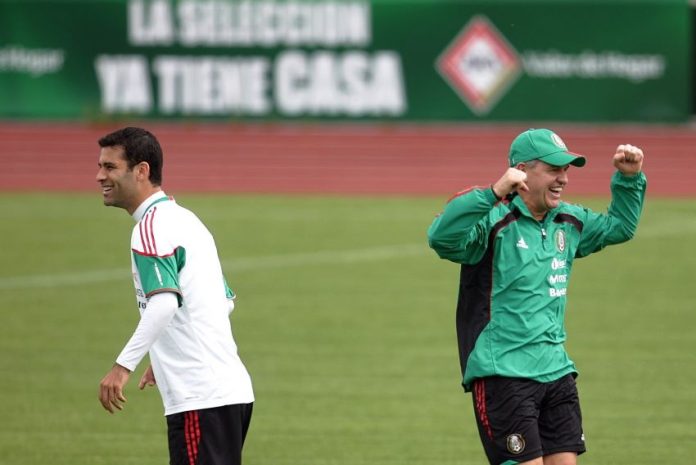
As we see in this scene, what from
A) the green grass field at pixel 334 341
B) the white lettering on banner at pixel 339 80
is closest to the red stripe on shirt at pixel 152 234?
the green grass field at pixel 334 341

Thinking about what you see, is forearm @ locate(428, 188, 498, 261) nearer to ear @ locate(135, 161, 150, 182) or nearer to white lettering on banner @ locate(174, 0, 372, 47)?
ear @ locate(135, 161, 150, 182)

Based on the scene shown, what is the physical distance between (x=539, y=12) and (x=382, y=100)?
374cm

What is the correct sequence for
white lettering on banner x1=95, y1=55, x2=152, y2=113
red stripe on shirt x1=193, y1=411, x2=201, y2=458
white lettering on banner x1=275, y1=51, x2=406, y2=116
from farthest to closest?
white lettering on banner x1=95, y1=55, x2=152, y2=113 < white lettering on banner x1=275, y1=51, x2=406, y2=116 < red stripe on shirt x1=193, y1=411, x2=201, y2=458

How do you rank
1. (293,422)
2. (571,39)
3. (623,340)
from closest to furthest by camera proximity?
1. (293,422)
2. (623,340)
3. (571,39)

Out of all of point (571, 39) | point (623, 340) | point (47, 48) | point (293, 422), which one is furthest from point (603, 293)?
point (47, 48)

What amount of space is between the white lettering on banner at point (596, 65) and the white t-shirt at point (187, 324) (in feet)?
78.7

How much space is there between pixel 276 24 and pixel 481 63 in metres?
4.38

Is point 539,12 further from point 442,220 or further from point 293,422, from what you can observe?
point 442,220

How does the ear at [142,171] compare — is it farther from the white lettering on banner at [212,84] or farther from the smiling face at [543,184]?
the white lettering on banner at [212,84]

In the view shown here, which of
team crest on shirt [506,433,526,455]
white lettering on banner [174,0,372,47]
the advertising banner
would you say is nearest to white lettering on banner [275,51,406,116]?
the advertising banner

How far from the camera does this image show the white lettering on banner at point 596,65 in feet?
95.3

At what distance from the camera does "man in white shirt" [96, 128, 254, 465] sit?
5.59m

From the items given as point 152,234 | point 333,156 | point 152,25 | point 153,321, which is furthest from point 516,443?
point 152,25

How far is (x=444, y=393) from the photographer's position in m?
10.8
